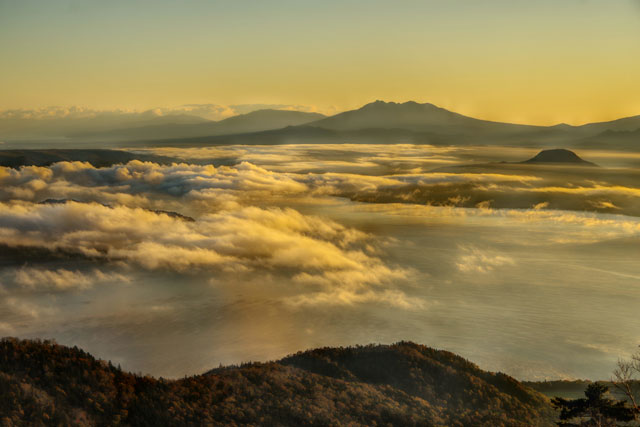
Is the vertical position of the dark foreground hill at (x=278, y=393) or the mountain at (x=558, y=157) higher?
the mountain at (x=558, y=157)

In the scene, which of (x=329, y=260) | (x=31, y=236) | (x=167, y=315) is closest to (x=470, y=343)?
(x=167, y=315)

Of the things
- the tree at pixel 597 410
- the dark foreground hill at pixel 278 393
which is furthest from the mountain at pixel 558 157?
the tree at pixel 597 410

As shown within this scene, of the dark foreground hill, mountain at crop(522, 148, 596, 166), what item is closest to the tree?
the dark foreground hill

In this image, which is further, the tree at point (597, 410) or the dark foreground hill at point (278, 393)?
the tree at point (597, 410)

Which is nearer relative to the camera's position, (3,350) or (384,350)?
(3,350)

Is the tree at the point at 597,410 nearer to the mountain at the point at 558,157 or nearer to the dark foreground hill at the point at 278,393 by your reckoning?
the dark foreground hill at the point at 278,393

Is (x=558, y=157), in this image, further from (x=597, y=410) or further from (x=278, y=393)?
(x=278, y=393)

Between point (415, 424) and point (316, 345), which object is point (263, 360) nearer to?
point (316, 345)

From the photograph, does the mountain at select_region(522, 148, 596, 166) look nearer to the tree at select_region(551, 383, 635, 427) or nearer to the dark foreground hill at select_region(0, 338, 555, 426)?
the dark foreground hill at select_region(0, 338, 555, 426)
